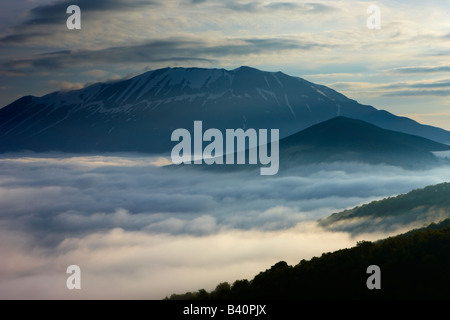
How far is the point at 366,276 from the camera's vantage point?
273 feet

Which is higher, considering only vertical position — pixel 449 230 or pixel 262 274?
pixel 449 230

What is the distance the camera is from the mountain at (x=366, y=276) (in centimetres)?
7681

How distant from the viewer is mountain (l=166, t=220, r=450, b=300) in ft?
252
